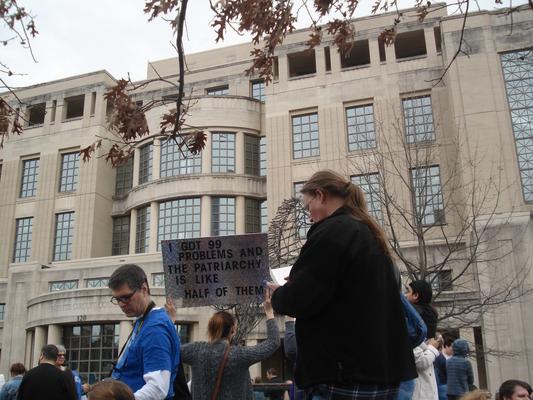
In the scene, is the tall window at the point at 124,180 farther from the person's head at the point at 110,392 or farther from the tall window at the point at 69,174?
the person's head at the point at 110,392

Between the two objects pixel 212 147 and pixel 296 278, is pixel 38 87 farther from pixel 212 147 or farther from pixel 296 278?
pixel 296 278

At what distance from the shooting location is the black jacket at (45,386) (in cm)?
539

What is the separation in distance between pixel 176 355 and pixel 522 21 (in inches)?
1334

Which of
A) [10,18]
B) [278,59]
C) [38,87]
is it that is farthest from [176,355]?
[38,87]

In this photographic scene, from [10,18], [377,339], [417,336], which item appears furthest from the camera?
[10,18]

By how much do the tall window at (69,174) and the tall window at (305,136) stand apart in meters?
16.9

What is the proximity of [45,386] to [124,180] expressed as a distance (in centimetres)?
3912

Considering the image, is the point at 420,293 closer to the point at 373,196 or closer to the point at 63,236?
the point at 373,196

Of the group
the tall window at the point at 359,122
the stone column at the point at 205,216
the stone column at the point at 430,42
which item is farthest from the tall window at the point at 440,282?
the stone column at the point at 205,216

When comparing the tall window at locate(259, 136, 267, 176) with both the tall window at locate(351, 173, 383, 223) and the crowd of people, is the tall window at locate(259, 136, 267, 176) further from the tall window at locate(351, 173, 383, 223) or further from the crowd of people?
the crowd of people

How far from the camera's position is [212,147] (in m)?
37.4

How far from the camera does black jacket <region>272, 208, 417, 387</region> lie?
7.99ft

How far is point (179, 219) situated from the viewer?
119 feet

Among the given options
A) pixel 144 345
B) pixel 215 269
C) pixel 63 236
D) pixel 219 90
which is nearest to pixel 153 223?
pixel 63 236
